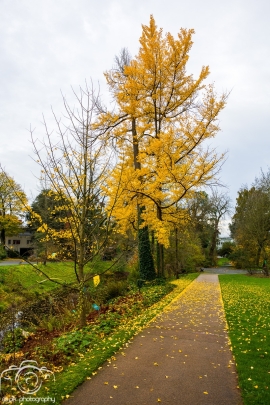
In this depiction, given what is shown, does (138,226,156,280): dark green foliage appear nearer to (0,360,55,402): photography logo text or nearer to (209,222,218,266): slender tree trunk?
(0,360,55,402): photography logo text

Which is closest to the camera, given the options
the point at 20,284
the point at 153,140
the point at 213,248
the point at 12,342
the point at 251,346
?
the point at 251,346

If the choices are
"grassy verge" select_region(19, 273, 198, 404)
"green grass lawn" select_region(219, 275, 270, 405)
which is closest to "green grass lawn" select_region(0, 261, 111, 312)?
"grassy verge" select_region(19, 273, 198, 404)

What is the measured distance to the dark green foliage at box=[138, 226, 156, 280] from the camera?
1402 cm

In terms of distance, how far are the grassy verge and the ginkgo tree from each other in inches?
194

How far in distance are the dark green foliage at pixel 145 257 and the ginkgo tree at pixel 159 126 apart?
0.05 meters

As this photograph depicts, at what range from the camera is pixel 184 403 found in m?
3.33

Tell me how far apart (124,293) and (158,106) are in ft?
28.5

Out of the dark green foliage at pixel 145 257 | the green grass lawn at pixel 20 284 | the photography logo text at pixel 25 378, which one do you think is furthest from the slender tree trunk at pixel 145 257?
the photography logo text at pixel 25 378

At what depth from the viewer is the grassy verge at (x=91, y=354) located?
141 inches

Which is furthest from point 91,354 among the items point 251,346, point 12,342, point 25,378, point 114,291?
point 114,291

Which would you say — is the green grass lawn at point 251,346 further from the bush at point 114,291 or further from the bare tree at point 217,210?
the bare tree at point 217,210

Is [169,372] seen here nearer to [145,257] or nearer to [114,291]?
[114,291]

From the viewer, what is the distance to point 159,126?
13852mm

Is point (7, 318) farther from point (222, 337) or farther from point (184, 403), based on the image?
point (184, 403)
